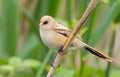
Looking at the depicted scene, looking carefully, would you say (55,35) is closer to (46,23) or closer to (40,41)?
(46,23)

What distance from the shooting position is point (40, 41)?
2395mm

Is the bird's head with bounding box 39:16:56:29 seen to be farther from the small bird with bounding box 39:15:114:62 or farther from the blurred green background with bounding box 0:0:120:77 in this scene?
the blurred green background with bounding box 0:0:120:77

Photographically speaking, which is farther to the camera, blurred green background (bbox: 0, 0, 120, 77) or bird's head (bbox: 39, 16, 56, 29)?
blurred green background (bbox: 0, 0, 120, 77)

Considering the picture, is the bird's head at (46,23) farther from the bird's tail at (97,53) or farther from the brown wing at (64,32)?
the bird's tail at (97,53)

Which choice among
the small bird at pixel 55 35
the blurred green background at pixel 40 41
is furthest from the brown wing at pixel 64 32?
the blurred green background at pixel 40 41

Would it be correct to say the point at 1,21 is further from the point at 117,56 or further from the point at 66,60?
the point at 117,56

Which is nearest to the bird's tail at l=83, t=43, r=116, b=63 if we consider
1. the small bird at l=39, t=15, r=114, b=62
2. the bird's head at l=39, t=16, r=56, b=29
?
the small bird at l=39, t=15, r=114, b=62

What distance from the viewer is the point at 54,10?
242 centimetres

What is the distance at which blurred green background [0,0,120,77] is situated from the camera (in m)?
1.96

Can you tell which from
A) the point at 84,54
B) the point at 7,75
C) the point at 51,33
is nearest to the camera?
the point at 51,33

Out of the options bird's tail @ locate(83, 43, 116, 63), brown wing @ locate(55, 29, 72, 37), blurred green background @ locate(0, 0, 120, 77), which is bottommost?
blurred green background @ locate(0, 0, 120, 77)

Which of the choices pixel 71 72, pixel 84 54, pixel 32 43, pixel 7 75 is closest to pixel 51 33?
pixel 84 54

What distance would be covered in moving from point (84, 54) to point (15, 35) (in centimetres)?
80

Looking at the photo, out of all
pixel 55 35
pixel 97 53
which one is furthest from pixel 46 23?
pixel 97 53
